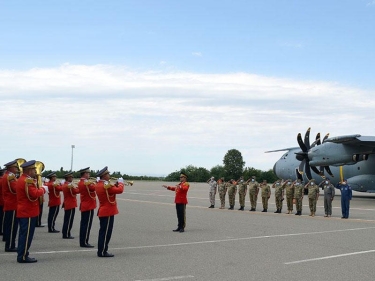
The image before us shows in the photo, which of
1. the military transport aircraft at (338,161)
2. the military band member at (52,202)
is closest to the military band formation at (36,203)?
the military band member at (52,202)

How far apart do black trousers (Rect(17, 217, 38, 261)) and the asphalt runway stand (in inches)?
8.7

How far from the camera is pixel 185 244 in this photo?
37.9ft

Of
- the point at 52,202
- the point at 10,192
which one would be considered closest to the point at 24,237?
the point at 10,192

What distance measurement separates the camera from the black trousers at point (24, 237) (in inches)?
353

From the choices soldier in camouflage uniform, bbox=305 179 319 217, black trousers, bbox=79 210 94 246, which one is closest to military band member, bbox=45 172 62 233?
black trousers, bbox=79 210 94 246

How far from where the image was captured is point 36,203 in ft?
31.0

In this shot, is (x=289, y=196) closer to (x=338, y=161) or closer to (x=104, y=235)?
(x=338, y=161)

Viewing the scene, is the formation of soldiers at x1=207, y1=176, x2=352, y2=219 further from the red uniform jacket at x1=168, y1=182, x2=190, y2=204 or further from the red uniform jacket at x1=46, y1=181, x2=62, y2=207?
the red uniform jacket at x1=46, y1=181, x2=62, y2=207

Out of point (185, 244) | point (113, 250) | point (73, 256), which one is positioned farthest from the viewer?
point (185, 244)

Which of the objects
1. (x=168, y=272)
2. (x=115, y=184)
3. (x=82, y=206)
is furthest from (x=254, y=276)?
(x=82, y=206)

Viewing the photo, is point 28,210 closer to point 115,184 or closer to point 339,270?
point 115,184

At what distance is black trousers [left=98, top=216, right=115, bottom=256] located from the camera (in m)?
9.70

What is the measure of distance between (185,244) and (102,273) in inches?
149

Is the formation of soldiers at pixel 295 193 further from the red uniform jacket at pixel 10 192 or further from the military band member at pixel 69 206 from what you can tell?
the red uniform jacket at pixel 10 192
